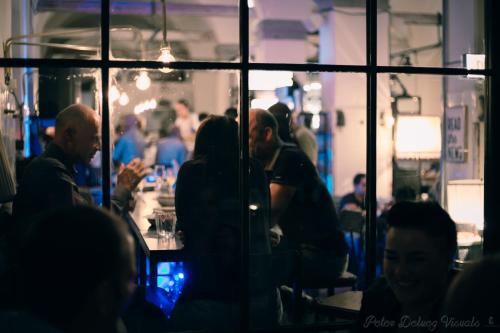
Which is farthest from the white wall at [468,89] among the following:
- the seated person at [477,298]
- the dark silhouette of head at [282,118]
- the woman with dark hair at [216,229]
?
the seated person at [477,298]

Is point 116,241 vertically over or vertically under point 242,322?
over

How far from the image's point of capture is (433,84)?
19.3 feet

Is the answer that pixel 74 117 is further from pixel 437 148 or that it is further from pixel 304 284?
pixel 437 148

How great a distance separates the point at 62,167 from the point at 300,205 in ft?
4.96

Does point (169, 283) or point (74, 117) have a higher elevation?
point (74, 117)

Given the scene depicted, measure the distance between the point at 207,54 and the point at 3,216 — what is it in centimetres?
1068

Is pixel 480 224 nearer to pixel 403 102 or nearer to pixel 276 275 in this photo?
pixel 276 275

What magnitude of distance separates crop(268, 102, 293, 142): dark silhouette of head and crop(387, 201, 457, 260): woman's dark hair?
71.7 inches

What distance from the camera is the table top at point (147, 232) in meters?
3.78

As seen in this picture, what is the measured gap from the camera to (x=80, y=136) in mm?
3631

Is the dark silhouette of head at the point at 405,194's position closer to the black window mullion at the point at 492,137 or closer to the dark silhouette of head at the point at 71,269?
the black window mullion at the point at 492,137

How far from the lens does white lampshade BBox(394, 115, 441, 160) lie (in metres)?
5.52

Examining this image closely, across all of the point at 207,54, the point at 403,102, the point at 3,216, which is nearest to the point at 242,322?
the point at 3,216

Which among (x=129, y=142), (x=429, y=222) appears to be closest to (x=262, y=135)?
(x=429, y=222)
